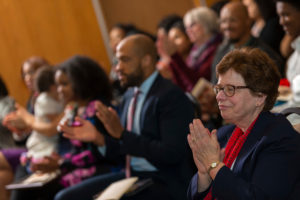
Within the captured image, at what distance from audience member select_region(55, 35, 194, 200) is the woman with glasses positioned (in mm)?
655

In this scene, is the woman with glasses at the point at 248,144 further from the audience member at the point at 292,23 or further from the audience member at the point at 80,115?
the audience member at the point at 80,115

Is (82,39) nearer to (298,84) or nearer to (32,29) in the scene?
(32,29)

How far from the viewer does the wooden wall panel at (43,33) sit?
16.2ft

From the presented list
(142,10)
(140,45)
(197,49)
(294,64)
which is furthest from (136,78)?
(142,10)

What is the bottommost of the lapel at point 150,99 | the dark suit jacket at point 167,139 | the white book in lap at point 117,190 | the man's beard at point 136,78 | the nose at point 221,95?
the white book in lap at point 117,190

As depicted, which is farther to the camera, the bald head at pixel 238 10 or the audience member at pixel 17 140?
the bald head at pixel 238 10

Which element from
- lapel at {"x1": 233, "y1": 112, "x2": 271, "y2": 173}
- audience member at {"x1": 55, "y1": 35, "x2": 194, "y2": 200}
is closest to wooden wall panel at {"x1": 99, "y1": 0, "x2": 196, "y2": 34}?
audience member at {"x1": 55, "y1": 35, "x2": 194, "y2": 200}

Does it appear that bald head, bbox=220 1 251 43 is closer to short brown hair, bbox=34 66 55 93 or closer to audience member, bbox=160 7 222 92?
audience member, bbox=160 7 222 92

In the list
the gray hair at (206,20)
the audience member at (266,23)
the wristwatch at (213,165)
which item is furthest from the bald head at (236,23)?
the wristwatch at (213,165)

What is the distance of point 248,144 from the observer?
145 cm

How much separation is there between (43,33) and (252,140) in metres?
4.18

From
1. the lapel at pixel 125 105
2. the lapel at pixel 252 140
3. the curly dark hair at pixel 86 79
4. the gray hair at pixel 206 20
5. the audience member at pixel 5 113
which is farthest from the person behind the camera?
the gray hair at pixel 206 20

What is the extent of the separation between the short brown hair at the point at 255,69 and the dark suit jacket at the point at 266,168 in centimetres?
12

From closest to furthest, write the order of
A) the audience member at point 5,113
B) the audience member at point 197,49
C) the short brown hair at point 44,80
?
the short brown hair at point 44,80, the audience member at point 5,113, the audience member at point 197,49
